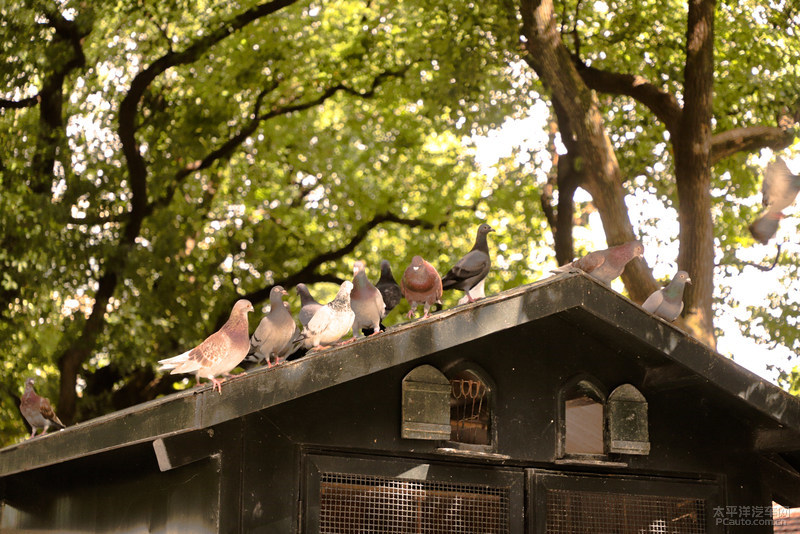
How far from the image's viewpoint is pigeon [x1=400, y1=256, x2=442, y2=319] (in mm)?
8109

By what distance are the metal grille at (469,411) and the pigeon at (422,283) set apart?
2.22 feet

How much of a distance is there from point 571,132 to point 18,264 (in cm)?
913

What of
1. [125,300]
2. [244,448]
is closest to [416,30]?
[125,300]

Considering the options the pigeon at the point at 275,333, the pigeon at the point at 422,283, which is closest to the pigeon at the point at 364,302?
the pigeon at the point at 422,283

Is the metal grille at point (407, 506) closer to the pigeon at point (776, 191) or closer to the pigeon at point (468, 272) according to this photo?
the pigeon at point (468, 272)

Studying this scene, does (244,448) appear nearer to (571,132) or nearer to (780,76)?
(571,132)

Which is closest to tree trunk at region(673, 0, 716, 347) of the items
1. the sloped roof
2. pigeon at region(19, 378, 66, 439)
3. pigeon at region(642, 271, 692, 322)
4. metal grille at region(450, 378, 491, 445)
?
pigeon at region(642, 271, 692, 322)

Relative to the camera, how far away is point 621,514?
8.05m

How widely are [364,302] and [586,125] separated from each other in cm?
854

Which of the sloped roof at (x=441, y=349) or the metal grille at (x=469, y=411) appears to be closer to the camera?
the sloped roof at (x=441, y=349)

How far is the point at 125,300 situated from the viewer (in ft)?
61.8

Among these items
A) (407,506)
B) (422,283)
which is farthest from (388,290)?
(407,506)

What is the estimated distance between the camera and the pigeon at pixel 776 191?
1057 cm

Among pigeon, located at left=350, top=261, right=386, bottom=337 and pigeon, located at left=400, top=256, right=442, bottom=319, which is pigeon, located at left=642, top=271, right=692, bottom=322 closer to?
pigeon, located at left=400, top=256, right=442, bottom=319
